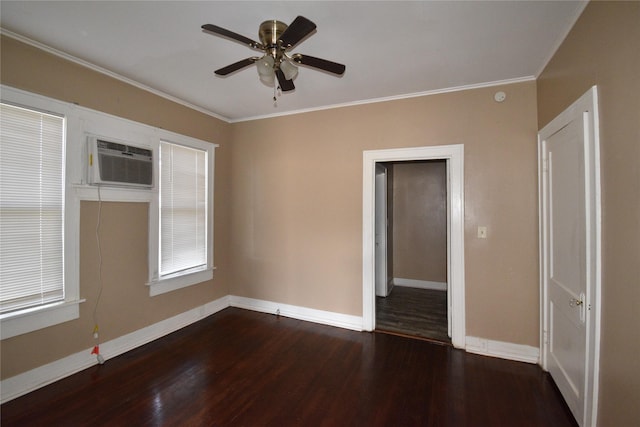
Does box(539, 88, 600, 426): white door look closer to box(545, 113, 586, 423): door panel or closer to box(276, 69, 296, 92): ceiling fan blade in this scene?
box(545, 113, 586, 423): door panel

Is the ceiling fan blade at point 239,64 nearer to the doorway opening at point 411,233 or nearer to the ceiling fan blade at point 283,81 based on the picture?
the ceiling fan blade at point 283,81

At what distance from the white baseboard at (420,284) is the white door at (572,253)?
250cm

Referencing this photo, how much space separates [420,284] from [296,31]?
4.73m

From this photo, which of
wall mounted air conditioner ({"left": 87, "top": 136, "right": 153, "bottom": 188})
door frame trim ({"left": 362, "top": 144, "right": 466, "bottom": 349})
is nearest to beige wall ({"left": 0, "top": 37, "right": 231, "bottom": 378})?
wall mounted air conditioner ({"left": 87, "top": 136, "right": 153, "bottom": 188})

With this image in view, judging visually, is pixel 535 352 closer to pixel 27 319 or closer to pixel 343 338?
pixel 343 338

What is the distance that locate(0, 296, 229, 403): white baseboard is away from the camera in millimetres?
2021

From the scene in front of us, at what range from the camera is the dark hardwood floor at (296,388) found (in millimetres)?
1863

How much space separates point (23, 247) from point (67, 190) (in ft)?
1.73

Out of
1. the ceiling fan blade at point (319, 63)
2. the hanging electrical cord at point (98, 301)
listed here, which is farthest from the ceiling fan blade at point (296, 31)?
the hanging electrical cord at point (98, 301)

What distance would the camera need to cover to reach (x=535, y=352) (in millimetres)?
2529

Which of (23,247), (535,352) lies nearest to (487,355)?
(535,352)

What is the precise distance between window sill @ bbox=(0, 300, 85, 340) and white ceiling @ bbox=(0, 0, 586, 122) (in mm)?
2105

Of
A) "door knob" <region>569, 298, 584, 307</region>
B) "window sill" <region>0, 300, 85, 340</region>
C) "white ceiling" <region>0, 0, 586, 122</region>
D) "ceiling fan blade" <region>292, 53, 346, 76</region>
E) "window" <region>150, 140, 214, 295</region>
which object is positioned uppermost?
"white ceiling" <region>0, 0, 586, 122</region>

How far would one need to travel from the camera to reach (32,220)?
214 cm
